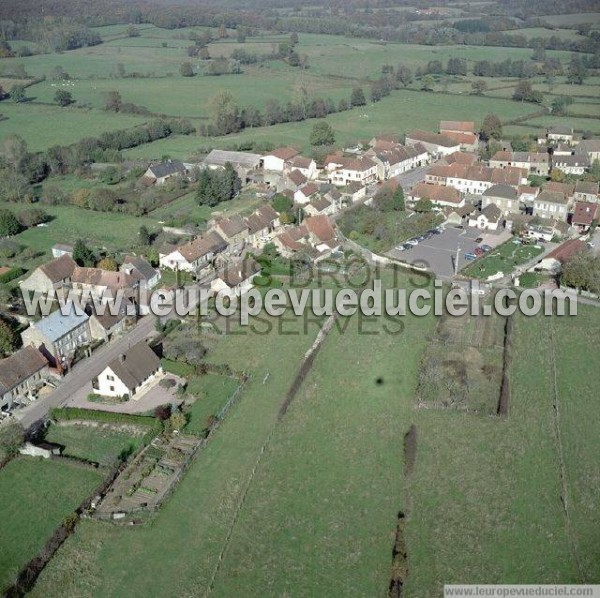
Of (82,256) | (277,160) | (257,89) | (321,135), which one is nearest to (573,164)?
(321,135)

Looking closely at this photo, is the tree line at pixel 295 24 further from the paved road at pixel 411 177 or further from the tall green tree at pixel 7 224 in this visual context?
the tall green tree at pixel 7 224

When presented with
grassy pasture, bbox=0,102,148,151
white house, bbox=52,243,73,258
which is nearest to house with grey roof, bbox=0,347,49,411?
white house, bbox=52,243,73,258

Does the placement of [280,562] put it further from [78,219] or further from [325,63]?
[325,63]

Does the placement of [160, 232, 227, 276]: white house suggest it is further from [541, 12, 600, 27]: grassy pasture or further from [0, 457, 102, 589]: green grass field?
[541, 12, 600, 27]: grassy pasture

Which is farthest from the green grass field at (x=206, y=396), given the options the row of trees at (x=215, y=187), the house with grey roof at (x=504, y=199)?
the house with grey roof at (x=504, y=199)

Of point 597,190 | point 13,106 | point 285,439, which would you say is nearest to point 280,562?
point 285,439

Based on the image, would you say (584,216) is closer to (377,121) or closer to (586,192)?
(586,192)

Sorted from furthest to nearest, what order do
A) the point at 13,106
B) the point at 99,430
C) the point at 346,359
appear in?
the point at 13,106, the point at 346,359, the point at 99,430
